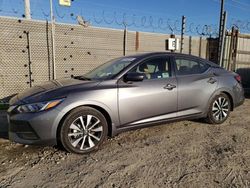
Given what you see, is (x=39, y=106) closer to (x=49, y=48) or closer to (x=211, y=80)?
(x=211, y=80)

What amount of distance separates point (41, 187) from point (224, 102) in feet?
12.7

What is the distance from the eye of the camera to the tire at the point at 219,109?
4660 millimetres

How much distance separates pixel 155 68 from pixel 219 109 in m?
1.74

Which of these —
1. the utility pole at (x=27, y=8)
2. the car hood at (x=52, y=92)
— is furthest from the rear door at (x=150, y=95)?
the utility pole at (x=27, y=8)

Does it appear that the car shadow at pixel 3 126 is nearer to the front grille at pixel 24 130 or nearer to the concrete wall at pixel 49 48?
the front grille at pixel 24 130

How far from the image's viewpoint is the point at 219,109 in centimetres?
477

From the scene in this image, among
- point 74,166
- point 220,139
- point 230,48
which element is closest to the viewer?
point 74,166

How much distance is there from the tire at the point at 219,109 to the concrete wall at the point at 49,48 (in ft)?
14.6

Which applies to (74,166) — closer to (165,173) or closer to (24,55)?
(165,173)

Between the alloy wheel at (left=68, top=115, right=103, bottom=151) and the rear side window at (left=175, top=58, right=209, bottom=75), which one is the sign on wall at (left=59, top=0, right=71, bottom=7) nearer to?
the rear side window at (left=175, top=58, right=209, bottom=75)

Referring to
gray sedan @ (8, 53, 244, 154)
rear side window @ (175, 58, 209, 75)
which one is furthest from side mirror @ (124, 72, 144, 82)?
rear side window @ (175, 58, 209, 75)

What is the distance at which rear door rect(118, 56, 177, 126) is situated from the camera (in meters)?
3.67

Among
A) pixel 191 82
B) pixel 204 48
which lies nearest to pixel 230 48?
pixel 204 48

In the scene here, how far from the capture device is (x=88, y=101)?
337cm
